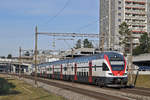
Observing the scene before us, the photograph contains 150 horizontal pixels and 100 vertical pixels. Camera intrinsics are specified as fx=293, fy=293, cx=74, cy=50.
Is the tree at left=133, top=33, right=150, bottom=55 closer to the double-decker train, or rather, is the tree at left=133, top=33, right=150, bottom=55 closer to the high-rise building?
the high-rise building

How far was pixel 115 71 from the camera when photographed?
109ft

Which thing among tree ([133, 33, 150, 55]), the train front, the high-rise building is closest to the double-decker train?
the train front

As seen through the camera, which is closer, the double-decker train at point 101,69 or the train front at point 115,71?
the train front at point 115,71

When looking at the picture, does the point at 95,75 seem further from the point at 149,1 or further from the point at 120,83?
the point at 149,1

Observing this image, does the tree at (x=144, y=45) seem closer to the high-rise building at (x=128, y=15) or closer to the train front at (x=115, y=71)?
the high-rise building at (x=128, y=15)

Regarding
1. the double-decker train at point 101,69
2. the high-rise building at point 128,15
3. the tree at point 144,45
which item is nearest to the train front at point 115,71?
the double-decker train at point 101,69

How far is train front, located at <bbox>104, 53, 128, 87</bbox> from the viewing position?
33031 millimetres

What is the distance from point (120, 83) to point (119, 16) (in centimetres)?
10054

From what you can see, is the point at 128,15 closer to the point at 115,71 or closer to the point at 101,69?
the point at 101,69

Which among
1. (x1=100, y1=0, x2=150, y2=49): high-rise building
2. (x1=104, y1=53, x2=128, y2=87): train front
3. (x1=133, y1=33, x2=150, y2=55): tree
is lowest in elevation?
(x1=104, y1=53, x2=128, y2=87): train front

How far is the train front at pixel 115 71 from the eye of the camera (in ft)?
108

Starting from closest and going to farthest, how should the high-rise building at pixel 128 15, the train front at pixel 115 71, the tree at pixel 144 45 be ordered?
the train front at pixel 115 71 → the tree at pixel 144 45 → the high-rise building at pixel 128 15

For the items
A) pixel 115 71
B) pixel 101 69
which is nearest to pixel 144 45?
pixel 101 69

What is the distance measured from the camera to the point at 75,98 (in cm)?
2409
